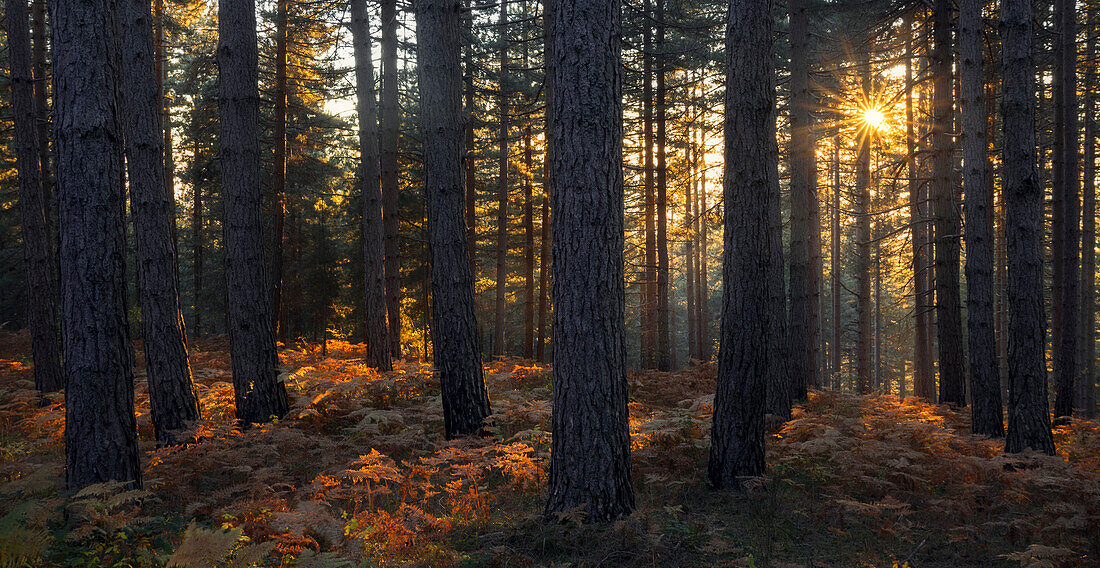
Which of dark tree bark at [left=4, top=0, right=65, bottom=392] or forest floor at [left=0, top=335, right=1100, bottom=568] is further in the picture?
dark tree bark at [left=4, top=0, right=65, bottom=392]

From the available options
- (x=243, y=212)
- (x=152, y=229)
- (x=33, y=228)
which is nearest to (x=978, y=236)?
(x=243, y=212)

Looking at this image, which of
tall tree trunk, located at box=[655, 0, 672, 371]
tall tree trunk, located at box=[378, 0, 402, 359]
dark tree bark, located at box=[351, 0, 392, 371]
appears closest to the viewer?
dark tree bark, located at box=[351, 0, 392, 371]

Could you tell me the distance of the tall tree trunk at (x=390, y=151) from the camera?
12852 mm

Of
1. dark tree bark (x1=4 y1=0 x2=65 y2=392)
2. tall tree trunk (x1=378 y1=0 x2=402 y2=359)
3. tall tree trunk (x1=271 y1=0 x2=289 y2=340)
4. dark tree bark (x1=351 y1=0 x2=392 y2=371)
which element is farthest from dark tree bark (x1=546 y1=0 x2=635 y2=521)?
tall tree trunk (x1=271 y1=0 x2=289 y2=340)

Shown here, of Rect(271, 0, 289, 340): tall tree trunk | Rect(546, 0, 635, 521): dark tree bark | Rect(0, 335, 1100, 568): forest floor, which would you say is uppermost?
Rect(271, 0, 289, 340): tall tree trunk

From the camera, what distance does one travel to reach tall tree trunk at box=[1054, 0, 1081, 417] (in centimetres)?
1220

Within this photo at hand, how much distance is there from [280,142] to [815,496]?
1559 centimetres

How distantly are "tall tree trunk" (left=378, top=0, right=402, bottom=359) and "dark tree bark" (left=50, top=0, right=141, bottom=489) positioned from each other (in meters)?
8.05

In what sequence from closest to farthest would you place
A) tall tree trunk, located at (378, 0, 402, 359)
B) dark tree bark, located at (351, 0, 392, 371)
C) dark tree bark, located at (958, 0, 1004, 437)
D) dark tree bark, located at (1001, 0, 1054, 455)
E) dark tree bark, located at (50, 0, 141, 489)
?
dark tree bark, located at (50, 0, 141, 489) → dark tree bark, located at (1001, 0, 1054, 455) → dark tree bark, located at (958, 0, 1004, 437) → dark tree bark, located at (351, 0, 392, 371) → tall tree trunk, located at (378, 0, 402, 359)

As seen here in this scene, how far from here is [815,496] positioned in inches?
238

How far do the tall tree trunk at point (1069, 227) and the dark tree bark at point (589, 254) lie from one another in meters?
12.9

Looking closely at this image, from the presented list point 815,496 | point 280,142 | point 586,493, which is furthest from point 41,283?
point 815,496

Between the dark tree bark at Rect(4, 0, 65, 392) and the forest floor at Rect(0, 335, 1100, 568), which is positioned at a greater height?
the dark tree bark at Rect(4, 0, 65, 392)

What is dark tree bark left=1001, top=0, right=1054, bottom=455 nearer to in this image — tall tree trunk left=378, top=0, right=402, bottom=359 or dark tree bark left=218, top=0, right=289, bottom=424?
dark tree bark left=218, top=0, right=289, bottom=424
